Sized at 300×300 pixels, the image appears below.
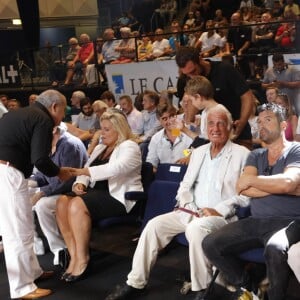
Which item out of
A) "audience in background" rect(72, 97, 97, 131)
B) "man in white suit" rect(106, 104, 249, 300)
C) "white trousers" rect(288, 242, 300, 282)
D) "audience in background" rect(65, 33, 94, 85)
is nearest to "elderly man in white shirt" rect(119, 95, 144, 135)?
"audience in background" rect(72, 97, 97, 131)

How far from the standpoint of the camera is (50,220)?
162 inches

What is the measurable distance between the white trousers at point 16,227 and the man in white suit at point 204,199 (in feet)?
2.05

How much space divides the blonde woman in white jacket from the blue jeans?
3.50 feet

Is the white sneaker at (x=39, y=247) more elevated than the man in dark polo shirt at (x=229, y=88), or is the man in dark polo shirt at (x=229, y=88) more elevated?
the man in dark polo shirt at (x=229, y=88)

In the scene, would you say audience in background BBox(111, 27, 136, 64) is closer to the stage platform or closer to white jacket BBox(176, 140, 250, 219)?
the stage platform

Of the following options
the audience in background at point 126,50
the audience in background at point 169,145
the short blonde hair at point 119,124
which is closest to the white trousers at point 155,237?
the short blonde hair at point 119,124

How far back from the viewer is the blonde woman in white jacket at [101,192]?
12.3ft

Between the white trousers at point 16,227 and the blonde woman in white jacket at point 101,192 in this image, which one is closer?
the white trousers at point 16,227

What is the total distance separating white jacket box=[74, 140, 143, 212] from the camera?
383cm

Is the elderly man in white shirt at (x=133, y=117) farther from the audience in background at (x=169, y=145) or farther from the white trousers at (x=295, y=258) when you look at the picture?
the white trousers at (x=295, y=258)

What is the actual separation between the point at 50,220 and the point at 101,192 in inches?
20.1

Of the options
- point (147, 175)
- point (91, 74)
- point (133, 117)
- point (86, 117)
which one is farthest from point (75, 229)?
point (91, 74)

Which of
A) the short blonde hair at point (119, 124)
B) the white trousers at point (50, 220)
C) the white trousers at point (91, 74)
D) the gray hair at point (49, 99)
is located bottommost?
the white trousers at point (50, 220)

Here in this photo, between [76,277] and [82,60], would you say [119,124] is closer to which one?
[76,277]
